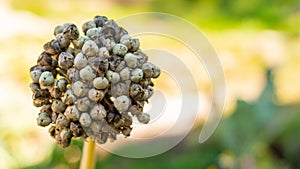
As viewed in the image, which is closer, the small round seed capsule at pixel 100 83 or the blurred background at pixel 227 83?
the small round seed capsule at pixel 100 83

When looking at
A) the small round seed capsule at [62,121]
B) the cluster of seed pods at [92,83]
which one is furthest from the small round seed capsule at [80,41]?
the small round seed capsule at [62,121]

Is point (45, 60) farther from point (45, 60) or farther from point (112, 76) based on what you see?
point (112, 76)

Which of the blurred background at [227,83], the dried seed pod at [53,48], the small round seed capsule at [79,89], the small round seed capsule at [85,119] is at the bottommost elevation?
the small round seed capsule at [85,119]

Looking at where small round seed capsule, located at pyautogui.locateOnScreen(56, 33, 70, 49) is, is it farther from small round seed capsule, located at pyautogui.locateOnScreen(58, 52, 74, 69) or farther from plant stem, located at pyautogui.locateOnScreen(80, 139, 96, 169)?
plant stem, located at pyautogui.locateOnScreen(80, 139, 96, 169)

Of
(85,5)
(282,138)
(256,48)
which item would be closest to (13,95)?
(282,138)

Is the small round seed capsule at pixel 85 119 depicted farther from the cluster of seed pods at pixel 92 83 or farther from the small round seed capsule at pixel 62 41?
the small round seed capsule at pixel 62 41

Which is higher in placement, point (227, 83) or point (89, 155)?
point (227, 83)

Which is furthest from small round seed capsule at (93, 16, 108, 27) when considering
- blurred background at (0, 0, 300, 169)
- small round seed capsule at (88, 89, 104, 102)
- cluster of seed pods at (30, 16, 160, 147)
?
blurred background at (0, 0, 300, 169)

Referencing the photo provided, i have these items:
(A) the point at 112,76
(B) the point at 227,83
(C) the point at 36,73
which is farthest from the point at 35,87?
(B) the point at 227,83
